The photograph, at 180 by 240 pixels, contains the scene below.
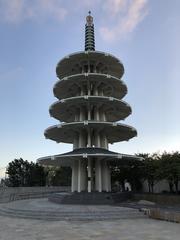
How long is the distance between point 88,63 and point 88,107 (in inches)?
288

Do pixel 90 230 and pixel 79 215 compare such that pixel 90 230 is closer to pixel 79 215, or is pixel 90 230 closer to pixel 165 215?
pixel 79 215

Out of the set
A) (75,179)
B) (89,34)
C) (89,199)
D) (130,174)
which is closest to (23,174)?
(130,174)

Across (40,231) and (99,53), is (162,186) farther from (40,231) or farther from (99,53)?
(40,231)

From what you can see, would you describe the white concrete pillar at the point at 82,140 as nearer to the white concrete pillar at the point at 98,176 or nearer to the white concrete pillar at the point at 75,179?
the white concrete pillar at the point at 75,179

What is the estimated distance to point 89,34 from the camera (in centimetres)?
4281

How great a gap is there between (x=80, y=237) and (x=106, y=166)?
21.2 meters

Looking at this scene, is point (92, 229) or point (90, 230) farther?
point (92, 229)

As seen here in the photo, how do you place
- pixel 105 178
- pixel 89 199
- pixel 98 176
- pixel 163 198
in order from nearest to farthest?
pixel 89 199
pixel 163 198
pixel 98 176
pixel 105 178

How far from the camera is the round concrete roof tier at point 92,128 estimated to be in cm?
3212

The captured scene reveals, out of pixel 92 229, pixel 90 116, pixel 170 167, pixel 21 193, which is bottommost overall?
pixel 92 229

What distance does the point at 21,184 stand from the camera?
6862 cm

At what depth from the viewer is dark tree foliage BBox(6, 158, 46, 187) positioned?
69.1m

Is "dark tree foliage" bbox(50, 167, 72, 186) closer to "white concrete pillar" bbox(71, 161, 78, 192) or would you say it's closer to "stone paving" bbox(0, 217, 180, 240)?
"white concrete pillar" bbox(71, 161, 78, 192)

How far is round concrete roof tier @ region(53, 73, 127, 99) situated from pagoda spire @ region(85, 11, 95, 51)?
707 cm
